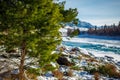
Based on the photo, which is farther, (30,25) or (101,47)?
(101,47)

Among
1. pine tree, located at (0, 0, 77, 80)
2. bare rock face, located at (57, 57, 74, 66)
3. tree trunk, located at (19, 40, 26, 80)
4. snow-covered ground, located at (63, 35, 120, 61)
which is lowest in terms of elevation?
snow-covered ground, located at (63, 35, 120, 61)

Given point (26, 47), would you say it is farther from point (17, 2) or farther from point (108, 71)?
point (108, 71)

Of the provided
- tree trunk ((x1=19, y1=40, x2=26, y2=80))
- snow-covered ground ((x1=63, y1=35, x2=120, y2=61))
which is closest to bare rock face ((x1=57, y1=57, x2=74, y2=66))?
snow-covered ground ((x1=63, y1=35, x2=120, y2=61))

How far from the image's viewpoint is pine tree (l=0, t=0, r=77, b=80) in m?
12.8

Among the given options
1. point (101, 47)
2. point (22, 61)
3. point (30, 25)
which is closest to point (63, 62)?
point (22, 61)

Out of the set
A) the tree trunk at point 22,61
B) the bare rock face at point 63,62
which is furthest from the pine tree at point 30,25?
the bare rock face at point 63,62

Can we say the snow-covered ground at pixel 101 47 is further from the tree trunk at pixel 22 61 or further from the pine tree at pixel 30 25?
the pine tree at pixel 30 25

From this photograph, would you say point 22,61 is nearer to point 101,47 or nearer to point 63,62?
point 63,62

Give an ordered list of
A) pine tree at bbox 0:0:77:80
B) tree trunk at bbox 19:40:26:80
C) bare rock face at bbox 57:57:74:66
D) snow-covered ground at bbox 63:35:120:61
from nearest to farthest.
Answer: pine tree at bbox 0:0:77:80 < tree trunk at bbox 19:40:26:80 < bare rock face at bbox 57:57:74:66 < snow-covered ground at bbox 63:35:120:61

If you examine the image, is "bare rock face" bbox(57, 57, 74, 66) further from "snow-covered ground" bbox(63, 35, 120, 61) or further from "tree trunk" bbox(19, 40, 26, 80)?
"tree trunk" bbox(19, 40, 26, 80)

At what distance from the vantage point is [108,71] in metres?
22.3

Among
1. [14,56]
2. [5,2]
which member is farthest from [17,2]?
[14,56]

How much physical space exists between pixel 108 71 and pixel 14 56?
27.4 ft

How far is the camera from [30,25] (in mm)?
12875
